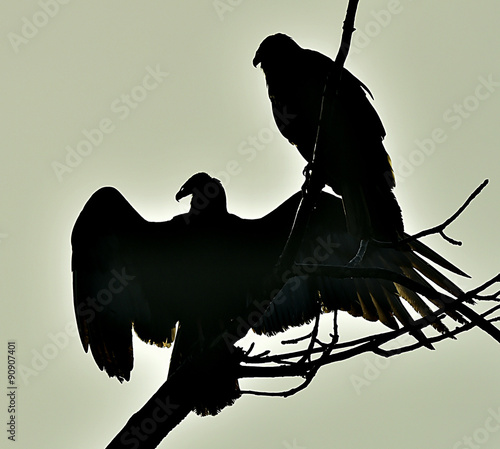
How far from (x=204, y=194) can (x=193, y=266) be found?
55 cm

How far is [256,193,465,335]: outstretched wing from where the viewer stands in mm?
4272

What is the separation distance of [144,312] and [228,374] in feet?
6.21

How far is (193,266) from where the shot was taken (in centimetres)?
511

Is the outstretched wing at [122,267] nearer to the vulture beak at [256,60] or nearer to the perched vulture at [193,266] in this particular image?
the perched vulture at [193,266]

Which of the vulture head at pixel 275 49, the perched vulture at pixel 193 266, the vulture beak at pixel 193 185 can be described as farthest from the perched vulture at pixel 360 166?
the vulture beak at pixel 193 185

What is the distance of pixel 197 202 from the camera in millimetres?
5234

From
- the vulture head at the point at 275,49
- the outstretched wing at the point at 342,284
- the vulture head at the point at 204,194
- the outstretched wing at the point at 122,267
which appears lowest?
the outstretched wing at the point at 342,284

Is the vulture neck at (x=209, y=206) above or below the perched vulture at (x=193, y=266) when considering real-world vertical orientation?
above

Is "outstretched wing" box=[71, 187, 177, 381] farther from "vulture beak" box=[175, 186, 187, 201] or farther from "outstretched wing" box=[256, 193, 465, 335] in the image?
"outstretched wing" box=[256, 193, 465, 335]

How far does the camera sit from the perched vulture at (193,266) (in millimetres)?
4773

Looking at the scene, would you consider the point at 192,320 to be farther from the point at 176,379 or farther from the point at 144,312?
the point at 176,379

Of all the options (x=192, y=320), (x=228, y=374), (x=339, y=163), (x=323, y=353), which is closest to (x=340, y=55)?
(x=339, y=163)

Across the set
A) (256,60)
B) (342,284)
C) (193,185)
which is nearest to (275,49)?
(256,60)

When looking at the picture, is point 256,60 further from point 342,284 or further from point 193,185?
point 342,284
